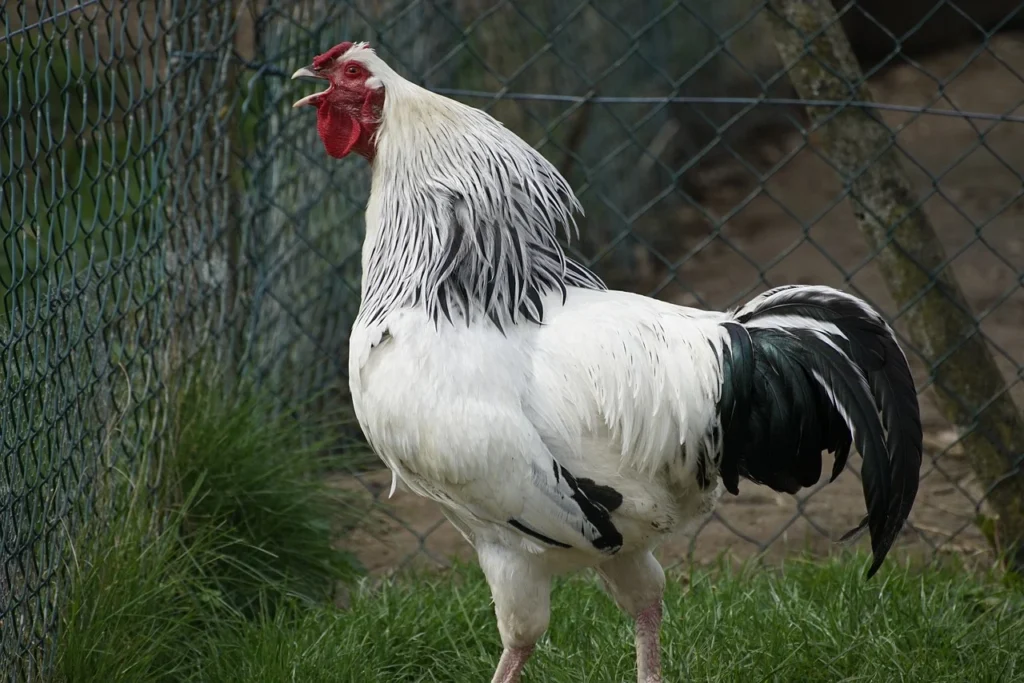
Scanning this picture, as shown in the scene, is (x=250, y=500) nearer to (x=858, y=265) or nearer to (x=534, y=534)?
(x=534, y=534)

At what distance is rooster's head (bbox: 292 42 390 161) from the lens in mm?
2969

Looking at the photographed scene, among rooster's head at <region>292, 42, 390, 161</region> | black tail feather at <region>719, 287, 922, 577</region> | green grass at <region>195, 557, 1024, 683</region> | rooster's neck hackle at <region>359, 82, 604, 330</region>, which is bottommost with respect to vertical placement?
green grass at <region>195, 557, 1024, 683</region>

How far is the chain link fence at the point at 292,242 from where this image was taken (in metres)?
2.80

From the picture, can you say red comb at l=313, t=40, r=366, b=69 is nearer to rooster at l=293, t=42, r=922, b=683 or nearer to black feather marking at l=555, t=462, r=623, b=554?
rooster at l=293, t=42, r=922, b=683

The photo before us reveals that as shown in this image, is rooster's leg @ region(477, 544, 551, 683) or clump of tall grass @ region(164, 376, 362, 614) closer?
rooster's leg @ region(477, 544, 551, 683)

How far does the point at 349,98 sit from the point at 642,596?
1502 millimetres

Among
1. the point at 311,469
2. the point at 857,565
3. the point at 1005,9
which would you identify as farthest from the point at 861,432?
the point at 1005,9

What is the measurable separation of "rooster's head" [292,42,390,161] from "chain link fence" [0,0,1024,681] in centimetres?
56

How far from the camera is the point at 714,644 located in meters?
3.34

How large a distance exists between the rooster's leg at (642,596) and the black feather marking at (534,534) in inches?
11.9

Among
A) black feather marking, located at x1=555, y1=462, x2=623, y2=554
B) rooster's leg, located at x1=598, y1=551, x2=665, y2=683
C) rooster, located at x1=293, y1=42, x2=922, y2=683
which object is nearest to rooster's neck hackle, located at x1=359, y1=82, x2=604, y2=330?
rooster, located at x1=293, y1=42, x2=922, y2=683

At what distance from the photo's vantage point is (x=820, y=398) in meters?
2.63

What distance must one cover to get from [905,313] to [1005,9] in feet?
24.3

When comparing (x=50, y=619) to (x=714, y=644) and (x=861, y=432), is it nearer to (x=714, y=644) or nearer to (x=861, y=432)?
(x=714, y=644)
